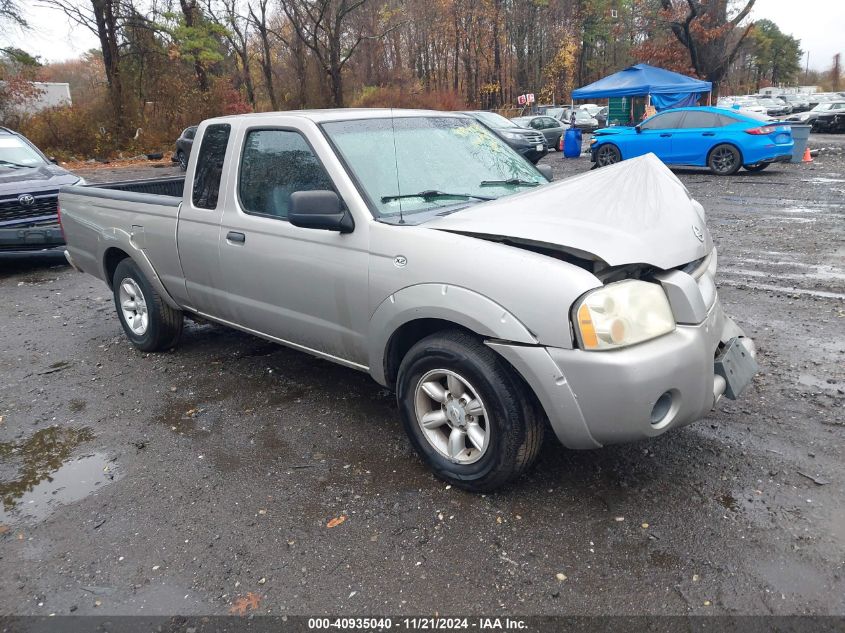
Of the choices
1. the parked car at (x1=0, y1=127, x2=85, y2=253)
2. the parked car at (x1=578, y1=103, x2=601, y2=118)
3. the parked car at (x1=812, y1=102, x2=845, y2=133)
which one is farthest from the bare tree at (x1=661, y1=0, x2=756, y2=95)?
the parked car at (x1=0, y1=127, x2=85, y2=253)

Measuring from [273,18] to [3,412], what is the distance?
1815 inches

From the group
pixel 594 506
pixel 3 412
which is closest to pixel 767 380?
pixel 594 506

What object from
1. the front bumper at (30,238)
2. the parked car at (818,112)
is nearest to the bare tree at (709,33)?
the parked car at (818,112)

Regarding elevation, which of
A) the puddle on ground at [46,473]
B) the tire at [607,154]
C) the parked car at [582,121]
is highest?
the parked car at [582,121]

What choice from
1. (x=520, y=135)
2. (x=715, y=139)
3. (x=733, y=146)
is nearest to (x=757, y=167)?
(x=733, y=146)

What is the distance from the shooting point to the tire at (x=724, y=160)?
49.9ft

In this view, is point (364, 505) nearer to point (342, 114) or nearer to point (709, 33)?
point (342, 114)

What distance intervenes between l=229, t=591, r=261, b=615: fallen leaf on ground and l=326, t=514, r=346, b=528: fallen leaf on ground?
0.52 metres

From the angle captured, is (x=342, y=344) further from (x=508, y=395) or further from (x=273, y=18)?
(x=273, y=18)

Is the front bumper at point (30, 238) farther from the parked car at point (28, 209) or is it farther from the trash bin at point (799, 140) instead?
the trash bin at point (799, 140)

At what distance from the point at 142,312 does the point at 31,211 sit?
4415 mm

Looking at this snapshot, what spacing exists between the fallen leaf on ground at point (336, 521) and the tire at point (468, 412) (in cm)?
52

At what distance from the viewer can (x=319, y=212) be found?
11.1 ft

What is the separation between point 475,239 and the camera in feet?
10.1
